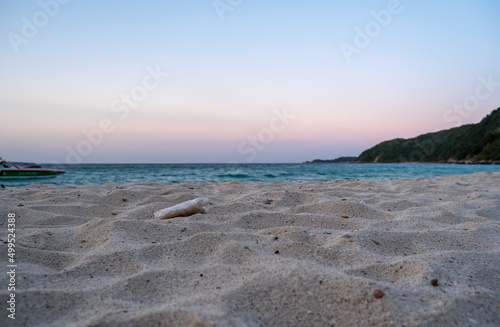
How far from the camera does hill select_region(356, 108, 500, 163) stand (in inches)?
1433

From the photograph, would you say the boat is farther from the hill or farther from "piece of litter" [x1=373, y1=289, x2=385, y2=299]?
the hill

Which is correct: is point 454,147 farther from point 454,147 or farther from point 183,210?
point 183,210

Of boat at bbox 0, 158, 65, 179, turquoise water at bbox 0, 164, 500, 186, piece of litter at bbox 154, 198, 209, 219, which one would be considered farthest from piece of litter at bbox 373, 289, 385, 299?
boat at bbox 0, 158, 65, 179

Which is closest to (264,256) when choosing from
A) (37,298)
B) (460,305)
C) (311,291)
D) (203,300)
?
(311,291)

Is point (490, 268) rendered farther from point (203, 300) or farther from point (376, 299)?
point (203, 300)

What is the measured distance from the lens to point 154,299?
120cm

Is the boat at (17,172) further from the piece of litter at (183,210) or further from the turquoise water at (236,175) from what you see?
the piece of litter at (183,210)

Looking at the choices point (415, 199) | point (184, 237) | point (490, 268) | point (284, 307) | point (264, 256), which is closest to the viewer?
point (284, 307)

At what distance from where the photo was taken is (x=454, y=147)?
44625 millimetres

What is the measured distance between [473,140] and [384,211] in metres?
49.4

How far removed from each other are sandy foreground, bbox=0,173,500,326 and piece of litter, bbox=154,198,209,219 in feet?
0.44

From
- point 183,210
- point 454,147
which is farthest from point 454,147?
point 183,210

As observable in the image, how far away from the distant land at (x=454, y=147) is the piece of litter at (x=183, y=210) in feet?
126

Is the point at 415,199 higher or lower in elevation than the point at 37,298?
higher
